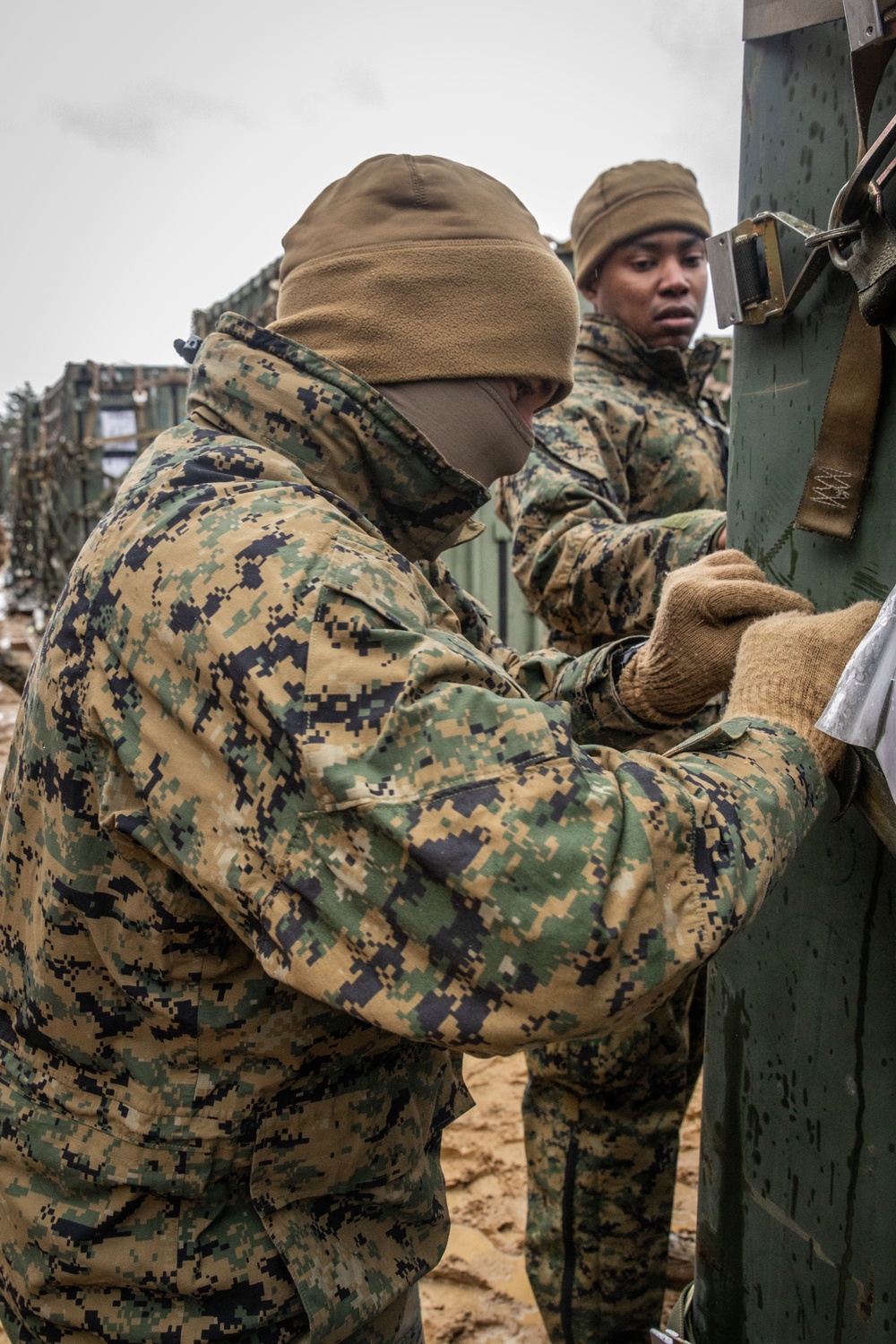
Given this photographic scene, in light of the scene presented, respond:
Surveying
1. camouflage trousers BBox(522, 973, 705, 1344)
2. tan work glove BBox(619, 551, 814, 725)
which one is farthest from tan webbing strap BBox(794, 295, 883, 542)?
camouflage trousers BBox(522, 973, 705, 1344)

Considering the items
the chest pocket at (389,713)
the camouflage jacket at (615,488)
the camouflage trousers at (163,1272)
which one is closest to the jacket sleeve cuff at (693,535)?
the camouflage jacket at (615,488)

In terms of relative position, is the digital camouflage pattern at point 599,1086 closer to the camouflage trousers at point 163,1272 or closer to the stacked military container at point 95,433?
the camouflage trousers at point 163,1272

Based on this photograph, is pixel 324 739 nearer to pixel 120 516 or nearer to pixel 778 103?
pixel 120 516

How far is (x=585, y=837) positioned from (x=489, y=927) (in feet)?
0.43

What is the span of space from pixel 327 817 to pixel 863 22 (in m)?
1.08

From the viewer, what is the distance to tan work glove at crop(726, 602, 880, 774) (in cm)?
136

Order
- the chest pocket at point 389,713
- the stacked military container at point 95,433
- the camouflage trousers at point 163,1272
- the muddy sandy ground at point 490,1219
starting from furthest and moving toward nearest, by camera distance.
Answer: the stacked military container at point 95,433, the muddy sandy ground at point 490,1219, the camouflage trousers at point 163,1272, the chest pocket at point 389,713

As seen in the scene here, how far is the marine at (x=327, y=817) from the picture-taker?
1.09 meters

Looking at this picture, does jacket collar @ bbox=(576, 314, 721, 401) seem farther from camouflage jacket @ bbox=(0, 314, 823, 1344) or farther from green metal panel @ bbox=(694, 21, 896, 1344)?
camouflage jacket @ bbox=(0, 314, 823, 1344)

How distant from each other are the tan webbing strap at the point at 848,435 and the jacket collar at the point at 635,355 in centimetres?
173

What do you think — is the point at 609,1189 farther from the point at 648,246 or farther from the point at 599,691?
the point at 648,246

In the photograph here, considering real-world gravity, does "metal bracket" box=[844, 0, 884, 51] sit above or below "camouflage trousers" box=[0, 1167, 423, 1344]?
above

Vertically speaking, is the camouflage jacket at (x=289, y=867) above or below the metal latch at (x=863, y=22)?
below

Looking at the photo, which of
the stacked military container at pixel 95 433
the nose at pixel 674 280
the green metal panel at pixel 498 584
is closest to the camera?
the nose at pixel 674 280
